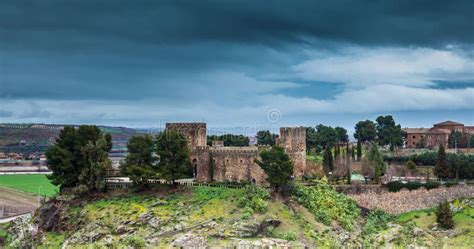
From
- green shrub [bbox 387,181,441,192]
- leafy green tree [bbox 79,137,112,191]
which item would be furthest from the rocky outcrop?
green shrub [bbox 387,181,441,192]

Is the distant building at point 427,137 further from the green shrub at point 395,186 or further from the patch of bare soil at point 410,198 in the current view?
the green shrub at point 395,186

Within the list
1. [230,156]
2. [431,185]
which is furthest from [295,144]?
[431,185]

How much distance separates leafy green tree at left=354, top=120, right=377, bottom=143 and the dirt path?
55.5 meters

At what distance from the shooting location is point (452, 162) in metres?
61.8

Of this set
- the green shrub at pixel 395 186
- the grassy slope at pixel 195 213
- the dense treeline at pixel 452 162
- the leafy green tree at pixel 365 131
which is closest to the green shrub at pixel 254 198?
the grassy slope at pixel 195 213

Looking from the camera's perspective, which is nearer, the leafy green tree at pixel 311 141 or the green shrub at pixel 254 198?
the green shrub at pixel 254 198

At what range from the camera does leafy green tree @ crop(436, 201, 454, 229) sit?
49.8m

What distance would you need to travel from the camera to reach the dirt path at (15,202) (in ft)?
245

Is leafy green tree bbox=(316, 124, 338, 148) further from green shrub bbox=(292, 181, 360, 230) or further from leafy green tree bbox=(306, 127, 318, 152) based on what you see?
green shrub bbox=(292, 181, 360, 230)

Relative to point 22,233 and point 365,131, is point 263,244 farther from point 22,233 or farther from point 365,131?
point 365,131

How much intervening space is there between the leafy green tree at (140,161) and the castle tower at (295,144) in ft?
51.8

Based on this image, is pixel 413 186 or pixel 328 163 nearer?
pixel 413 186

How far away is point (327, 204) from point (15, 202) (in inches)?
1946

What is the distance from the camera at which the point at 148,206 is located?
51719 mm
